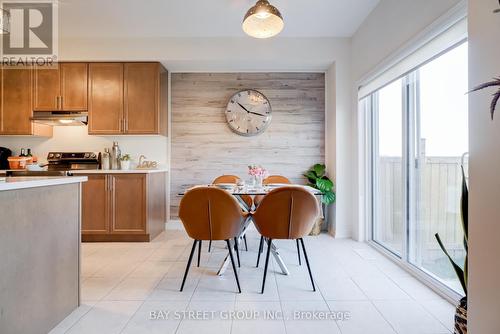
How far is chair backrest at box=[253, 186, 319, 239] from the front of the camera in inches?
78.7

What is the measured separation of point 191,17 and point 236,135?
1.66 metres

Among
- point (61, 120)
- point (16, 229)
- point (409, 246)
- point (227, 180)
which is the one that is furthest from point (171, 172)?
point (409, 246)

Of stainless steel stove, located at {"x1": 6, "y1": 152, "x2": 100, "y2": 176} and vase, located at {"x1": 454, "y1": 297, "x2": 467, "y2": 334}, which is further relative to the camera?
stainless steel stove, located at {"x1": 6, "y1": 152, "x2": 100, "y2": 176}

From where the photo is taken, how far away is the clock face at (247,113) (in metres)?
4.02

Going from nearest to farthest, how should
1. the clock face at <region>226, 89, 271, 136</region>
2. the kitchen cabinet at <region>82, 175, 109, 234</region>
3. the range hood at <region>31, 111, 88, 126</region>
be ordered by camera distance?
the kitchen cabinet at <region>82, 175, 109, 234</region>, the range hood at <region>31, 111, 88, 126</region>, the clock face at <region>226, 89, 271, 136</region>

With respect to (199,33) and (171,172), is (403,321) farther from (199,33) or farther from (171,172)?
(199,33)

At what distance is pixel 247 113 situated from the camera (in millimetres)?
4027

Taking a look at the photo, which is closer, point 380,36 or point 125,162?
point 380,36

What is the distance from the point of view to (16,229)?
1302 mm

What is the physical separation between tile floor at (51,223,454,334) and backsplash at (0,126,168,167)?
1594 mm

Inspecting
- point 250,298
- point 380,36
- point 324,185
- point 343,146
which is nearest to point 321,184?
point 324,185

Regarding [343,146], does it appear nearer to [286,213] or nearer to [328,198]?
[328,198]

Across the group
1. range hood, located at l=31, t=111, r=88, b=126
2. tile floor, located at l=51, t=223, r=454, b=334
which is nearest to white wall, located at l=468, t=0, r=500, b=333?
tile floor, located at l=51, t=223, r=454, b=334

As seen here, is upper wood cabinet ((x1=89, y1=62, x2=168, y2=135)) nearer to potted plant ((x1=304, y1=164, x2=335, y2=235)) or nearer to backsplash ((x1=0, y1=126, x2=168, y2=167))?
backsplash ((x1=0, y1=126, x2=168, y2=167))
